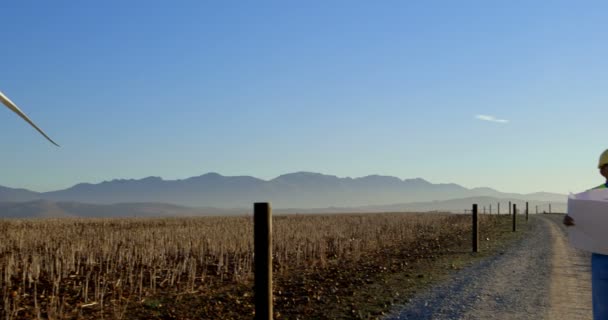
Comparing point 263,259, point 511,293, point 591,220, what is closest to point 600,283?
point 591,220

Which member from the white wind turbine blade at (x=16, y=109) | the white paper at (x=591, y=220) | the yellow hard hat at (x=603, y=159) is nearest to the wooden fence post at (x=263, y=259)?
the white wind turbine blade at (x=16, y=109)

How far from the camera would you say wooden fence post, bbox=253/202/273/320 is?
898 centimetres

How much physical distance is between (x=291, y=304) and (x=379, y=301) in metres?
2.29

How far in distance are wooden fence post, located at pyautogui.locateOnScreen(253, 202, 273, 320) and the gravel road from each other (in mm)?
5319

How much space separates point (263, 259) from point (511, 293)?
10.5 meters

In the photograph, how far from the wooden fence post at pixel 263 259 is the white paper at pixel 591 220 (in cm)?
420

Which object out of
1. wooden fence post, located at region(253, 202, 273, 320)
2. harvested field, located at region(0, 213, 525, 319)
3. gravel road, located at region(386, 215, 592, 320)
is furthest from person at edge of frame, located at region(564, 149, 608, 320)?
harvested field, located at region(0, 213, 525, 319)

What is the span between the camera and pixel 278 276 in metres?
21.3

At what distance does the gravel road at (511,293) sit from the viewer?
14.0m

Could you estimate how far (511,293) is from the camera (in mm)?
17016

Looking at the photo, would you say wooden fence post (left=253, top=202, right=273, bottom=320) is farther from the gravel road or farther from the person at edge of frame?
the gravel road

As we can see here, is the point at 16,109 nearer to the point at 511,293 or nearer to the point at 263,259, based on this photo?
the point at 263,259

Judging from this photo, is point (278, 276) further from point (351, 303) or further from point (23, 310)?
point (23, 310)

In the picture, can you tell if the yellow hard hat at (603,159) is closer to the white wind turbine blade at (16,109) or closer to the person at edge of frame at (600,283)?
the person at edge of frame at (600,283)
